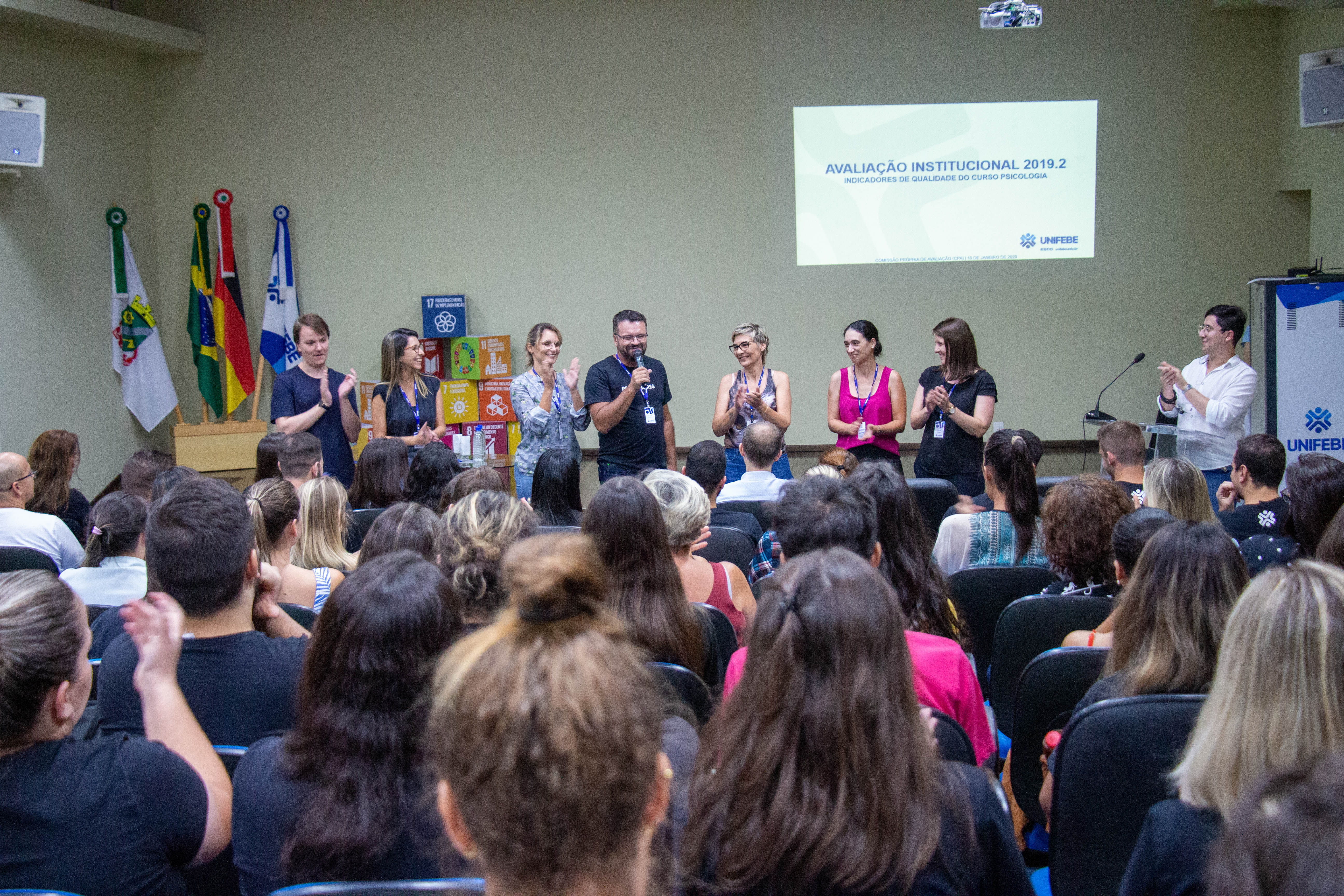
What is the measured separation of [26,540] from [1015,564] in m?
3.45

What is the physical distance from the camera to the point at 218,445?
275 inches

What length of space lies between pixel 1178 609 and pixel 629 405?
374 centimetres

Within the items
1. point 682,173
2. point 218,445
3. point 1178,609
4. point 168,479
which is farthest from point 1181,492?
point 218,445

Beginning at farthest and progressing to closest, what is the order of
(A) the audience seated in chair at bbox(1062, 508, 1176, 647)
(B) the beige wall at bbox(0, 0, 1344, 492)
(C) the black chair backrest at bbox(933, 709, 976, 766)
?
(B) the beige wall at bbox(0, 0, 1344, 492)
(A) the audience seated in chair at bbox(1062, 508, 1176, 647)
(C) the black chair backrest at bbox(933, 709, 976, 766)

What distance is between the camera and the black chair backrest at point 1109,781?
1.76 m

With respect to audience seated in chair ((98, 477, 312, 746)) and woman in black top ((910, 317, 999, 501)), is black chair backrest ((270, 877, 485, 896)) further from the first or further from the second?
woman in black top ((910, 317, 999, 501))

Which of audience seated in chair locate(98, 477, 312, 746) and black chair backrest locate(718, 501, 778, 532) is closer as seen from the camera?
audience seated in chair locate(98, 477, 312, 746)

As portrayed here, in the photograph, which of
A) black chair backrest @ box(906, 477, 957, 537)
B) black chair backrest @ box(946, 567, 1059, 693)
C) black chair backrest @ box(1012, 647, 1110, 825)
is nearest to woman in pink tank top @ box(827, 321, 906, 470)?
black chair backrest @ box(906, 477, 957, 537)

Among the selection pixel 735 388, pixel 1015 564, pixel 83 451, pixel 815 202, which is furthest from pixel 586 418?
pixel 83 451

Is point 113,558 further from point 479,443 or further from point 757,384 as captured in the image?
point 479,443

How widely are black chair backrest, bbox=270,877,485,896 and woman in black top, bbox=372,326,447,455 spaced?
4177 mm

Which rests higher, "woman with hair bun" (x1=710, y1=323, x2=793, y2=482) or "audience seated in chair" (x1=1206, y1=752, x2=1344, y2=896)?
"woman with hair bun" (x1=710, y1=323, x2=793, y2=482)

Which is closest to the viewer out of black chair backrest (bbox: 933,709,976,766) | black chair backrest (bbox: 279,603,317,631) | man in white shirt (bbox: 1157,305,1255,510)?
black chair backrest (bbox: 933,709,976,766)

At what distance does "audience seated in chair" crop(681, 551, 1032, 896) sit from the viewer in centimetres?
117
